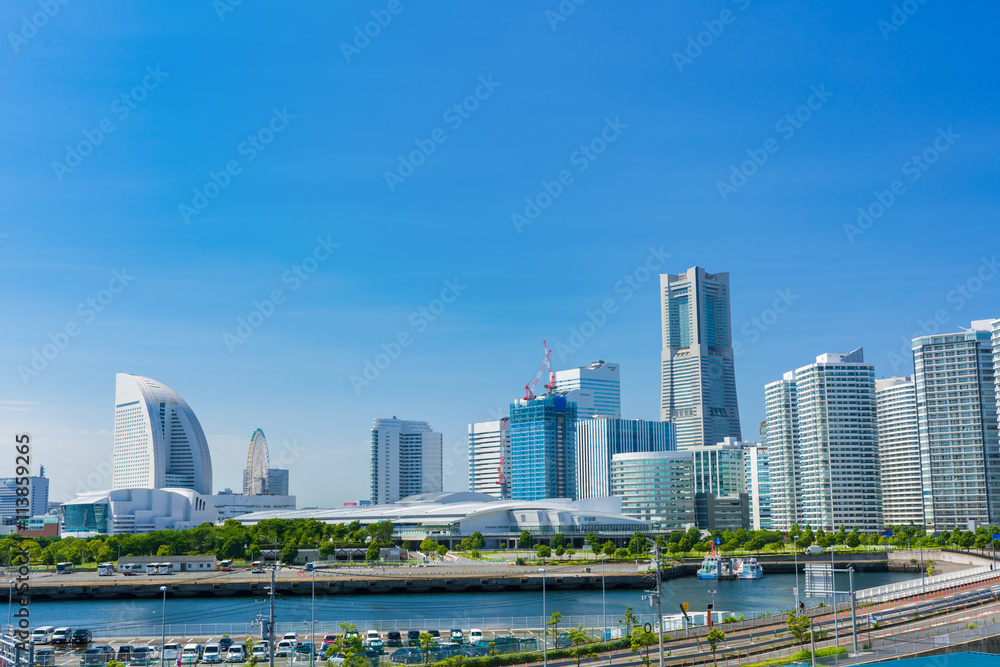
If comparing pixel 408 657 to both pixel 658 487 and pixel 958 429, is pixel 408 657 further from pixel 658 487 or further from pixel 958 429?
pixel 658 487

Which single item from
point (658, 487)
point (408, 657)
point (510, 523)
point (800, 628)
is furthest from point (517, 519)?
point (800, 628)

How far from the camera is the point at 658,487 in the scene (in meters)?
187

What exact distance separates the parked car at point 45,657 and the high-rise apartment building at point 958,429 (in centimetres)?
14903

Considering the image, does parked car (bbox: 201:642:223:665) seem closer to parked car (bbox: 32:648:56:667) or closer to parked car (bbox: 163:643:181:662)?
parked car (bbox: 163:643:181:662)

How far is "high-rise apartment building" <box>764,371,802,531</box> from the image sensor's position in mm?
186000

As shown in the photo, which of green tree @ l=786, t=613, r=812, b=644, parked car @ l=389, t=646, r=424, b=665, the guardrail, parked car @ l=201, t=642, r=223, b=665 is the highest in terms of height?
green tree @ l=786, t=613, r=812, b=644

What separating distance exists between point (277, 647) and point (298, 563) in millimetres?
78157

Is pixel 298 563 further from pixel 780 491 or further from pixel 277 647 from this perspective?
pixel 780 491

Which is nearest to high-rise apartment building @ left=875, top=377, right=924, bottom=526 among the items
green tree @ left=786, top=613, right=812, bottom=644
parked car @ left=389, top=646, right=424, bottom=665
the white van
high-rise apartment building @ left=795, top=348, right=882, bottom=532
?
high-rise apartment building @ left=795, top=348, right=882, bottom=532

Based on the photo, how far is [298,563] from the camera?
12544 cm

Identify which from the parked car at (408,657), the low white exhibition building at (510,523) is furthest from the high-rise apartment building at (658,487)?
the parked car at (408,657)

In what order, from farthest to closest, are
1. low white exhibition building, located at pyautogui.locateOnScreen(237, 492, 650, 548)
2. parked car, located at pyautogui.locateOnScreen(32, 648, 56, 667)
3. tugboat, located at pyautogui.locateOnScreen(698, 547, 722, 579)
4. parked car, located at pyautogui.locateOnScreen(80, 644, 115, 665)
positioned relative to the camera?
low white exhibition building, located at pyautogui.locateOnScreen(237, 492, 650, 548)
tugboat, located at pyautogui.locateOnScreen(698, 547, 722, 579)
parked car, located at pyautogui.locateOnScreen(80, 644, 115, 665)
parked car, located at pyautogui.locateOnScreen(32, 648, 56, 667)

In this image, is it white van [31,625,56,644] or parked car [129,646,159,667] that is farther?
white van [31,625,56,644]

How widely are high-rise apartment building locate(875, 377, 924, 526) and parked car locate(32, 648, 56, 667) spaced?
161 metres
